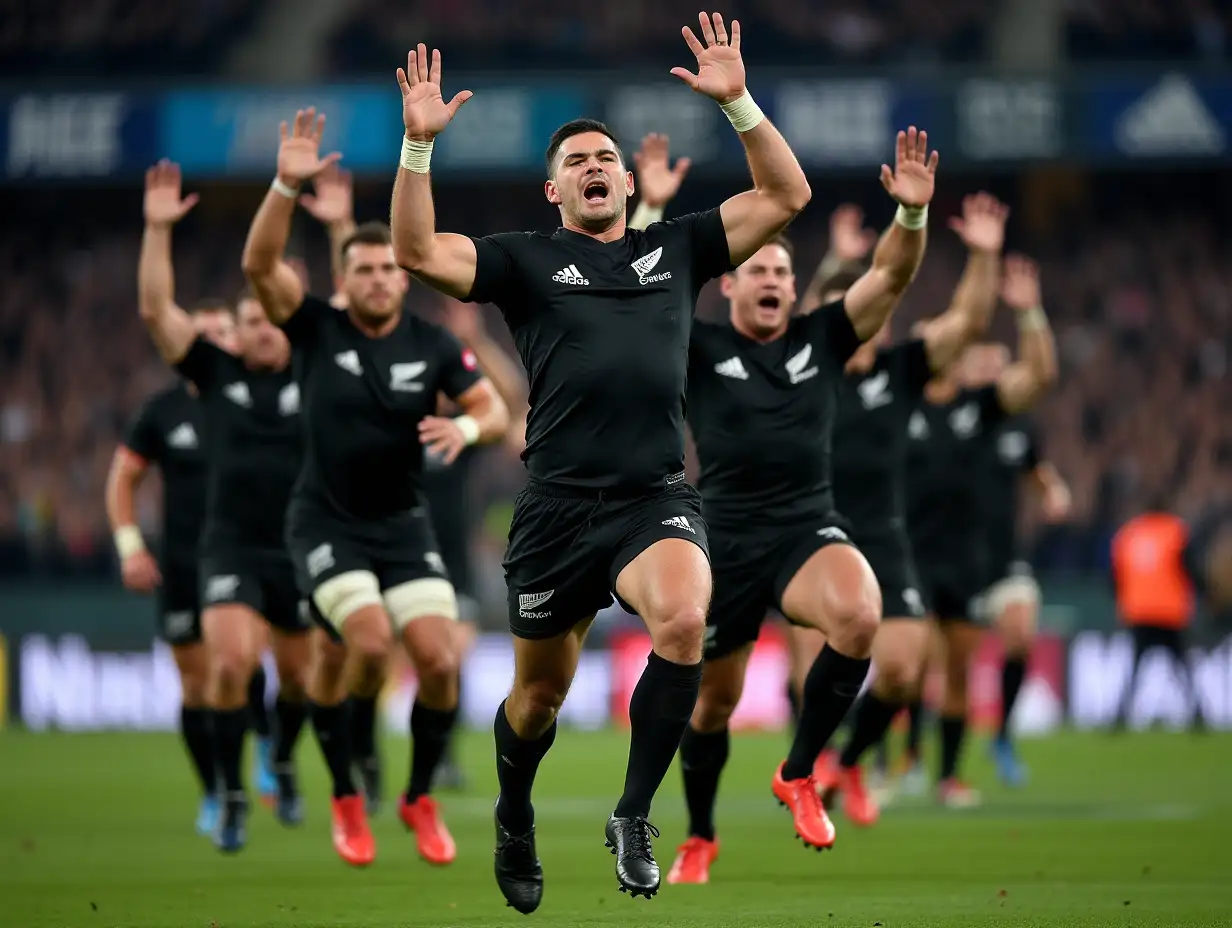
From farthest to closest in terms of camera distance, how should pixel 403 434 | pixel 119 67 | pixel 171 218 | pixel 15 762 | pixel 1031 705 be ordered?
pixel 119 67
pixel 1031 705
pixel 15 762
pixel 171 218
pixel 403 434

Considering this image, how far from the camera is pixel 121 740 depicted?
68.9ft

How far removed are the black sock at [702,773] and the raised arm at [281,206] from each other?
2.97m

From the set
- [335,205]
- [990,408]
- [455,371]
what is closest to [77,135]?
[990,408]

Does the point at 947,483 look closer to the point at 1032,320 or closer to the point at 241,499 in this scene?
the point at 1032,320

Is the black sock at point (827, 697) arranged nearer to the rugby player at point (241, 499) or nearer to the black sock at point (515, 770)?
the black sock at point (515, 770)

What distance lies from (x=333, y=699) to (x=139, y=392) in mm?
21167

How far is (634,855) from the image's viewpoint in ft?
22.1

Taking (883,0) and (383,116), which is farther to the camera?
(883,0)

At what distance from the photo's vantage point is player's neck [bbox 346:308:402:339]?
33.7 feet

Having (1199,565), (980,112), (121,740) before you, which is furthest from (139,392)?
(1199,565)

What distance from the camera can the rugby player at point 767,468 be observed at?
30.0ft

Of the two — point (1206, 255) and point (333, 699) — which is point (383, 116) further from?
point (333, 699)

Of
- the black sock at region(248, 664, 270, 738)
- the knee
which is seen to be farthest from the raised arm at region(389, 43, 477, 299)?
the black sock at region(248, 664, 270, 738)

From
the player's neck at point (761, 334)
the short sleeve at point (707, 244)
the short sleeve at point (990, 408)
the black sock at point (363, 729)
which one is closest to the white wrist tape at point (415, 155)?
the short sleeve at point (707, 244)
